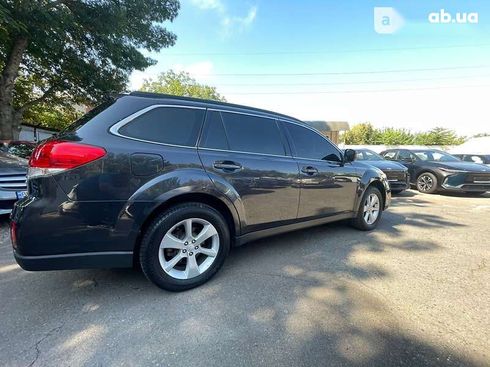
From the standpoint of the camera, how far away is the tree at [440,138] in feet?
153

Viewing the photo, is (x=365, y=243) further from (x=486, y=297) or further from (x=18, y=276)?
(x=18, y=276)

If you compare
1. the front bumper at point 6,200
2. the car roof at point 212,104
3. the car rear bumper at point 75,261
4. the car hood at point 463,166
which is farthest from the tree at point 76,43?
the car hood at point 463,166

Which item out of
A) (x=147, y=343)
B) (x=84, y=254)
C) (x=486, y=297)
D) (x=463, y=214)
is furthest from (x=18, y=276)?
(x=463, y=214)

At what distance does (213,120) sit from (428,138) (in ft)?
177

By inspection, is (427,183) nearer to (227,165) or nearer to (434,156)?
(434,156)

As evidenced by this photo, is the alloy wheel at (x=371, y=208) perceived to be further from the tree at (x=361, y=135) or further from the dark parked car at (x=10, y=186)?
the tree at (x=361, y=135)

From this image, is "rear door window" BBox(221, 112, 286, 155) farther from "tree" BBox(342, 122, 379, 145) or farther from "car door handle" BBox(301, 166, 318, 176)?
"tree" BBox(342, 122, 379, 145)

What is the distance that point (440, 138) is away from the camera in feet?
155

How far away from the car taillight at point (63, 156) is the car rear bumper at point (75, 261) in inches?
25.0

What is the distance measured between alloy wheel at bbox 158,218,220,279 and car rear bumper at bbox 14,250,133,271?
0.31 meters

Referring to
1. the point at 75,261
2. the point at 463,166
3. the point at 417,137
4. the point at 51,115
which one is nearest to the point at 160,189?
the point at 75,261

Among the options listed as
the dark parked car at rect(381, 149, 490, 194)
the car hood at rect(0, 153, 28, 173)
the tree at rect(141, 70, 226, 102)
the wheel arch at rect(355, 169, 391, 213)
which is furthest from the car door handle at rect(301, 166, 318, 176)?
the tree at rect(141, 70, 226, 102)

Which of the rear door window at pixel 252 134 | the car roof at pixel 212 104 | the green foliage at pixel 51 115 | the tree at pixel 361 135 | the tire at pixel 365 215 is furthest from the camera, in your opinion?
the tree at pixel 361 135

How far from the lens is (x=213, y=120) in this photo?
2.87m
